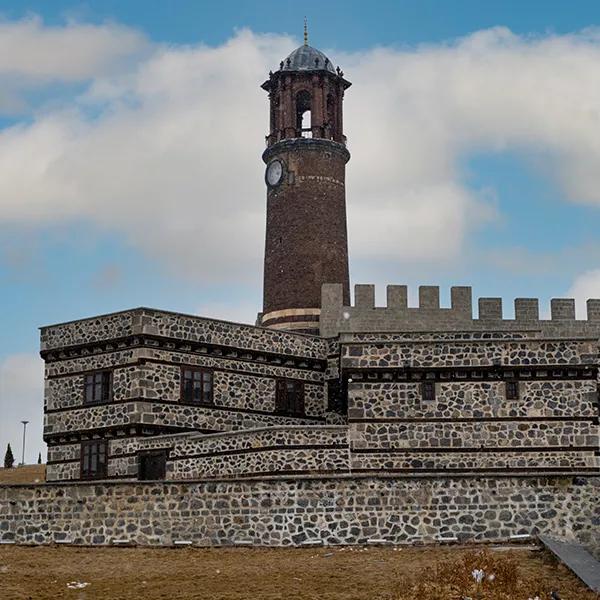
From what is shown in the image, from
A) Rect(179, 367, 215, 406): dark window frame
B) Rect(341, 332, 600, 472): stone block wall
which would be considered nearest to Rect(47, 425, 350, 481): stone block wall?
Rect(341, 332, 600, 472): stone block wall

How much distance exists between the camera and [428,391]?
129 ft

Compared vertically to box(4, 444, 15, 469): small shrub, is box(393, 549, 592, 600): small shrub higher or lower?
lower

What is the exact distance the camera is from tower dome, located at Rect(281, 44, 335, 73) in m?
53.6

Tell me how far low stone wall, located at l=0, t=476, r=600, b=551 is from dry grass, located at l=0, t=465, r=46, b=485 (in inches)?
961

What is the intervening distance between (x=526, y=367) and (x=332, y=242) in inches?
574

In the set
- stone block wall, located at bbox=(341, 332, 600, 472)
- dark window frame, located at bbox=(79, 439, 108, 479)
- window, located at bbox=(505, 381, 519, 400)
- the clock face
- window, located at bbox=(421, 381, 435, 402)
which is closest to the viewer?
stone block wall, located at bbox=(341, 332, 600, 472)

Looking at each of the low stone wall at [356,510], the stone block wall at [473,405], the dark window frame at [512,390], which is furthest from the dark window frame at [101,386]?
the dark window frame at [512,390]

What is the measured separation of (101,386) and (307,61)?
63.0 ft

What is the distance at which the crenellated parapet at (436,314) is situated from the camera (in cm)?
4947

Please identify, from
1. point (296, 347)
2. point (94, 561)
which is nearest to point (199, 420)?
Answer: point (296, 347)

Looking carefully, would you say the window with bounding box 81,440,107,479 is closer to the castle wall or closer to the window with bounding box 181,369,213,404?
the castle wall

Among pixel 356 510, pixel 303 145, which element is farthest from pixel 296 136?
pixel 356 510

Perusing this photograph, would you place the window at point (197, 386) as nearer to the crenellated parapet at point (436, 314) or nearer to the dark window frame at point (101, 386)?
the dark window frame at point (101, 386)

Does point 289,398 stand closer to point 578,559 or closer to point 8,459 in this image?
point 578,559
